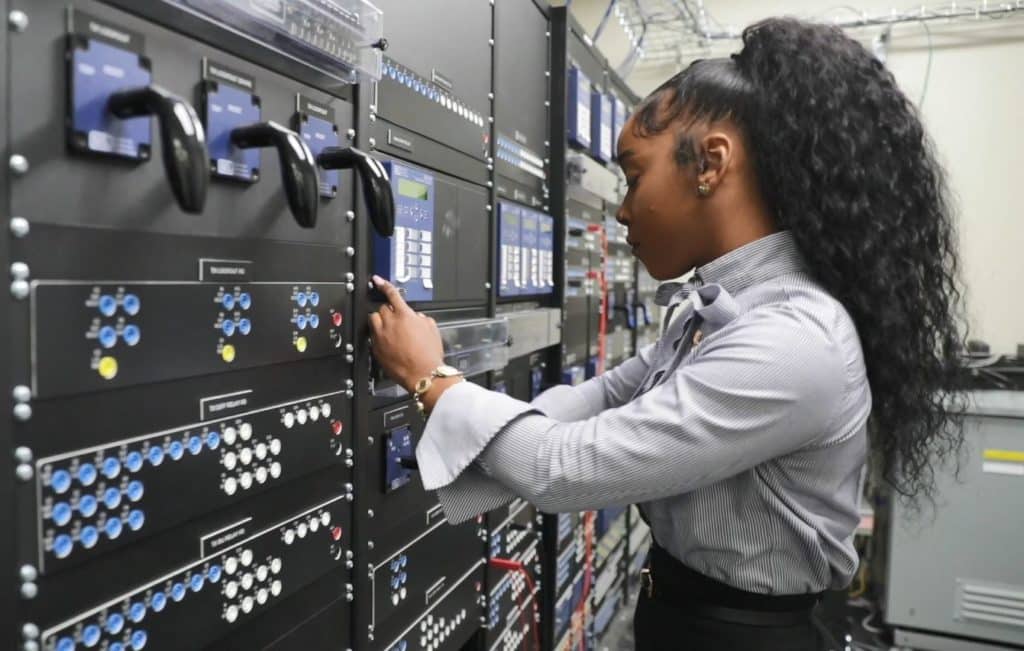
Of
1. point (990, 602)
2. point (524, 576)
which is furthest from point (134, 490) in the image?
point (990, 602)

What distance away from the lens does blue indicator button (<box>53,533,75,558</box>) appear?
0.57 meters

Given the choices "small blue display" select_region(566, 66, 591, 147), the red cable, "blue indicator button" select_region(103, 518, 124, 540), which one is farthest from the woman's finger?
"small blue display" select_region(566, 66, 591, 147)

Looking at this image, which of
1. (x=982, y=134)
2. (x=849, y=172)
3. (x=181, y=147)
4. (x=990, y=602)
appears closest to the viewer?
(x=181, y=147)

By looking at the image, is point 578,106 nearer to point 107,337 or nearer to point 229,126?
point 229,126

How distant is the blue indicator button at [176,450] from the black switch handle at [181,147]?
25 centimetres

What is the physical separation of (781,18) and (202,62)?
0.79 m

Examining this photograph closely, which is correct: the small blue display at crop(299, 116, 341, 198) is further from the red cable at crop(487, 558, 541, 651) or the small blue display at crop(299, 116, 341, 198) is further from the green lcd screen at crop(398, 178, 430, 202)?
the red cable at crop(487, 558, 541, 651)

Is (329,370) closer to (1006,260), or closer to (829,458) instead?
(829,458)

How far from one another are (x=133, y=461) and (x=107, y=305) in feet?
0.47

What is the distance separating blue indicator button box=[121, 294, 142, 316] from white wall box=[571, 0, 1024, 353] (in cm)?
302

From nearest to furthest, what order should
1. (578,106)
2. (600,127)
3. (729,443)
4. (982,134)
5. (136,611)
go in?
(136,611) < (729,443) < (578,106) < (600,127) < (982,134)

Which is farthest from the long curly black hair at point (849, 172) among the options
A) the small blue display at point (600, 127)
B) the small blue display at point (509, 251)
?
the small blue display at point (600, 127)

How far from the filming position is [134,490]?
64cm

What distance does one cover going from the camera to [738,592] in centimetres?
98
